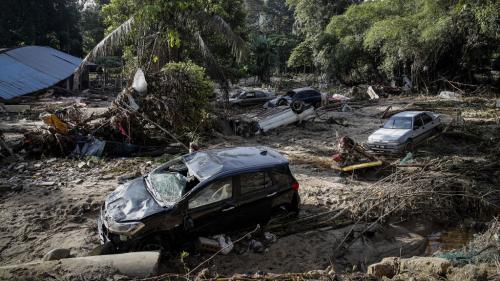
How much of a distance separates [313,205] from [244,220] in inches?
88.5

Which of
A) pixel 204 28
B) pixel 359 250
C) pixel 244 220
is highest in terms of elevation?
pixel 204 28

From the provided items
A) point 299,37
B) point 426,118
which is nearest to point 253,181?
point 426,118

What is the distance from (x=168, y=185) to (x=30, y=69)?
26.5 metres

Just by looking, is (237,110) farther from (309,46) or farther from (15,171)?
(309,46)

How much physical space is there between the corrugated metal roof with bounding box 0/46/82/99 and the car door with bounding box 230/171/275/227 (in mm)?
21878

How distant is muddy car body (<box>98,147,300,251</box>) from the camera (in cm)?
576

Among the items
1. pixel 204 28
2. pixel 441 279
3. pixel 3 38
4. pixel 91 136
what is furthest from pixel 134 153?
pixel 3 38

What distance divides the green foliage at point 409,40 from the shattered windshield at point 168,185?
18.2 m

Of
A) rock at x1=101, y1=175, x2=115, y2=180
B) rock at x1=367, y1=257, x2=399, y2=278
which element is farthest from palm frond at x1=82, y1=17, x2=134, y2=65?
rock at x1=367, y1=257, x2=399, y2=278

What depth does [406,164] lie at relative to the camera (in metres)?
10.1

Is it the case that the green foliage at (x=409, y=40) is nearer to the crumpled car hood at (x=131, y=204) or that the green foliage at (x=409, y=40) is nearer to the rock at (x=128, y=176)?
the rock at (x=128, y=176)

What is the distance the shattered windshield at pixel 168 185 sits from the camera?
242 inches

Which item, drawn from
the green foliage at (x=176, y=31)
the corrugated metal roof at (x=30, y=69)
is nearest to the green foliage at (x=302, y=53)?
the corrugated metal roof at (x=30, y=69)

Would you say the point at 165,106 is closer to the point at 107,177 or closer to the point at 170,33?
the point at 170,33
